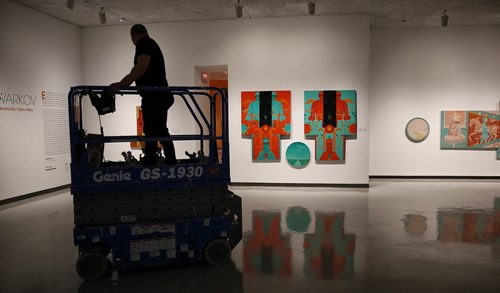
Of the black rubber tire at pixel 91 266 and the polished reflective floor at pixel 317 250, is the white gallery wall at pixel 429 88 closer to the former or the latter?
the polished reflective floor at pixel 317 250

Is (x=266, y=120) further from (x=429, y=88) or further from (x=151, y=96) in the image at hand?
(x=151, y=96)

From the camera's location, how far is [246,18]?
8.11m

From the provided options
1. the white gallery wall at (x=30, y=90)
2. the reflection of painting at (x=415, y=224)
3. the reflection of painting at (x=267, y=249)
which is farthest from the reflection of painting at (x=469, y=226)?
the white gallery wall at (x=30, y=90)

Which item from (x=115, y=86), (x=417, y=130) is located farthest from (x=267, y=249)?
(x=417, y=130)

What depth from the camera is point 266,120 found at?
811 cm

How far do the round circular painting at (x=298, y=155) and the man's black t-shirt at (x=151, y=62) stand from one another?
15.6 feet

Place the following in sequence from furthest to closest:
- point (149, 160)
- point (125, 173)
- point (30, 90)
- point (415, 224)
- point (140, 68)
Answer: point (30, 90) < point (415, 224) < point (149, 160) < point (140, 68) < point (125, 173)

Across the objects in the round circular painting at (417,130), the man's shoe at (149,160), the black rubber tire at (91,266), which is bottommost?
the black rubber tire at (91,266)

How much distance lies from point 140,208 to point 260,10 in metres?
5.48

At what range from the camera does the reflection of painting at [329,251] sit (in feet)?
11.3

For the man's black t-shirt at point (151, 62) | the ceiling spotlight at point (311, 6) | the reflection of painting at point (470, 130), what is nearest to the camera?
the man's black t-shirt at point (151, 62)

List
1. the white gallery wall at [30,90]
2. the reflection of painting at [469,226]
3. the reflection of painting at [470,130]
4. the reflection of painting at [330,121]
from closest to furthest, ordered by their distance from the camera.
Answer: the reflection of painting at [469,226], the white gallery wall at [30,90], the reflection of painting at [330,121], the reflection of painting at [470,130]

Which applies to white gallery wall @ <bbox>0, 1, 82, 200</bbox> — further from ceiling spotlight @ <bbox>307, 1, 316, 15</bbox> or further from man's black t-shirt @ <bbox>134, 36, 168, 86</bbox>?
ceiling spotlight @ <bbox>307, 1, 316, 15</bbox>

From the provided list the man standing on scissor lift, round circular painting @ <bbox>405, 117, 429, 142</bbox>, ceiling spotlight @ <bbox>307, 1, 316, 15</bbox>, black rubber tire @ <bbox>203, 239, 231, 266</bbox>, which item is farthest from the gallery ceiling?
black rubber tire @ <bbox>203, 239, 231, 266</bbox>
